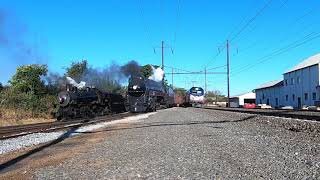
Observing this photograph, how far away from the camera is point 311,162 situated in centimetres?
991

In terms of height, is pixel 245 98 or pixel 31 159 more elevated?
pixel 245 98

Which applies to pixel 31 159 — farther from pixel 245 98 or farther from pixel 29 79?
pixel 245 98

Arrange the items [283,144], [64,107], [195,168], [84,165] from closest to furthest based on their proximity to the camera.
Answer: [195,168] → [84,165] → [283,144] → [64,107]

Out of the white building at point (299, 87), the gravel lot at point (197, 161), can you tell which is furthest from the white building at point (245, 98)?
the gravel lot at point (197, 161)

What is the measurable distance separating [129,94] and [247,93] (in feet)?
323

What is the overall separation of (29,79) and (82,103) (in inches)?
739

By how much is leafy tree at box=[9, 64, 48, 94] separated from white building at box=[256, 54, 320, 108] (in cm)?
3821

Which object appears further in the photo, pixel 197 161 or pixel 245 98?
pixel 245 98

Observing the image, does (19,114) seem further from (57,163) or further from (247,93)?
(247,93)

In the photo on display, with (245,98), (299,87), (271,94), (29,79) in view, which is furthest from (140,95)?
(245,98)

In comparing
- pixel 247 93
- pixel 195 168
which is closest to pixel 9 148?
pixel 195 168

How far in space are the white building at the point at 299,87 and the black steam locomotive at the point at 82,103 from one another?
118 feet

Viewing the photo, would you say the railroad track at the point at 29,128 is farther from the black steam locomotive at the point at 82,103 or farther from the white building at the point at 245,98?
the white building at the point at 245,98

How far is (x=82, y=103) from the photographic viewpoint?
3875cm
